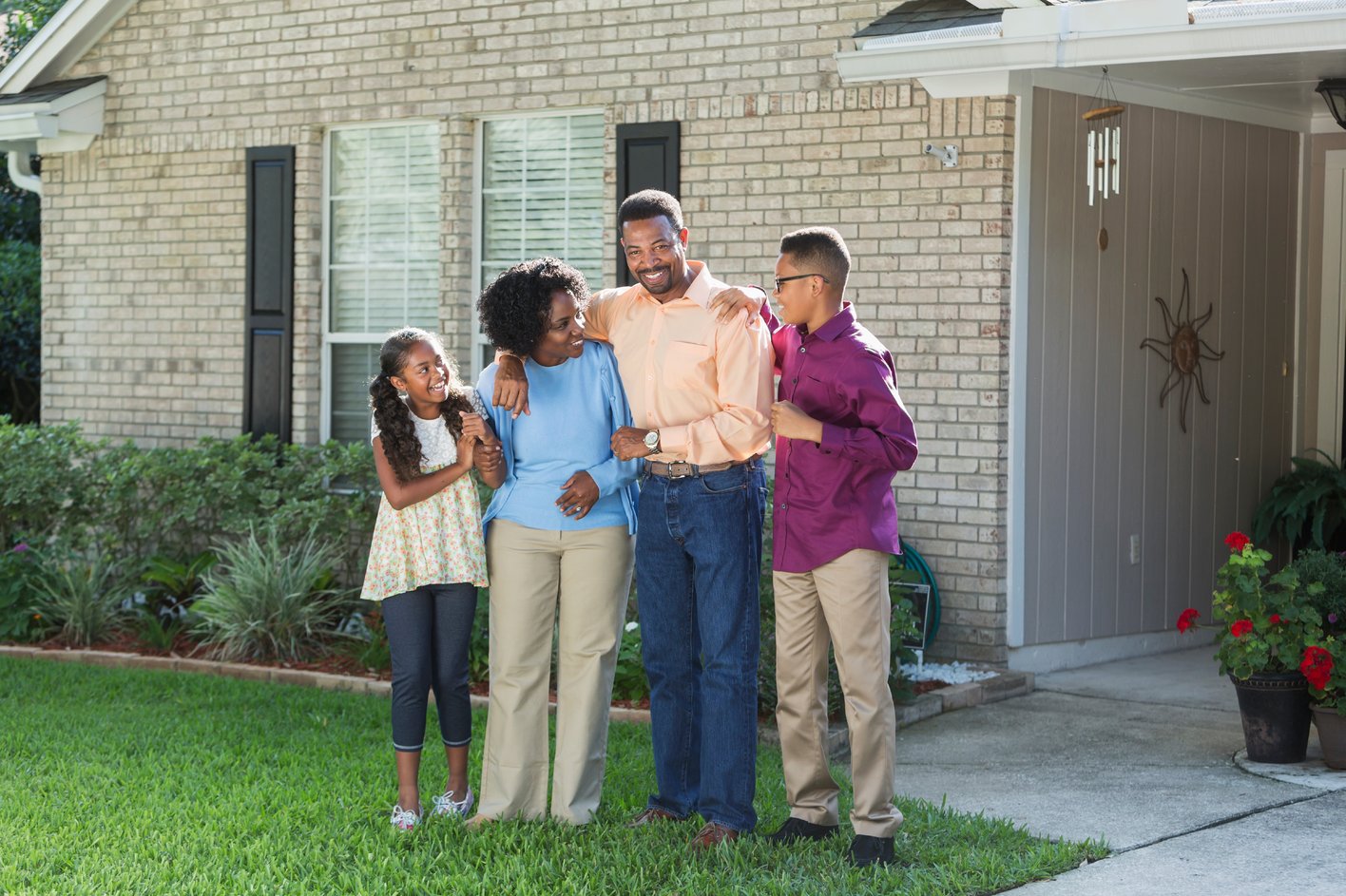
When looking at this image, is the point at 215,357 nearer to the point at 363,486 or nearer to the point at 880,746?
the point at 363,486

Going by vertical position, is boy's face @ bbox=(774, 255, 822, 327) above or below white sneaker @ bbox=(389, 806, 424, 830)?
above

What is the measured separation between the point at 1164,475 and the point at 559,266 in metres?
4.81

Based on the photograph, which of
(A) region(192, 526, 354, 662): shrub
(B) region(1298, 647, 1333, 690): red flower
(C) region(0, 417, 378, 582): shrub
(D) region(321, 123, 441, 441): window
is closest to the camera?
(B) region(1298, 647, 1333, 690): red flower

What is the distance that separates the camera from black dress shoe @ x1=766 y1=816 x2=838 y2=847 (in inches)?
192

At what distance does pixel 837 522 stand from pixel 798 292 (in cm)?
66

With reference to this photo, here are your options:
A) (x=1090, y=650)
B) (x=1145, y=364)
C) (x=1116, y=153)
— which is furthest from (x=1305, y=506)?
(x=1116, y=153)

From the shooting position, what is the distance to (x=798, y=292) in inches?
186

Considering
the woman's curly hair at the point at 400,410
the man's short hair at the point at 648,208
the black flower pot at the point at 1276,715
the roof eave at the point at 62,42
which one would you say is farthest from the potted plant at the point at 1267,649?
the roof eave at the point at 62,42

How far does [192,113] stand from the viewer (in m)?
10.2

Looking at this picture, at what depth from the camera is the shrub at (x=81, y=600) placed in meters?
8.79

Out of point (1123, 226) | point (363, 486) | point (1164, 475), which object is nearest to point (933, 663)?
point (1164, 475)

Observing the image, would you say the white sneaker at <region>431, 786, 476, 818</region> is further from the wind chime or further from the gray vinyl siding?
the wind chime

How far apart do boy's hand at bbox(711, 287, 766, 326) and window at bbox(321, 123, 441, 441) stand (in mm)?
4971

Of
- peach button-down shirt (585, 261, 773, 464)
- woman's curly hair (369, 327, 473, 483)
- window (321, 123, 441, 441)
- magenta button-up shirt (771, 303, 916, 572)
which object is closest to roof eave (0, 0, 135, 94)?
window (321, 123, 441, 441)
